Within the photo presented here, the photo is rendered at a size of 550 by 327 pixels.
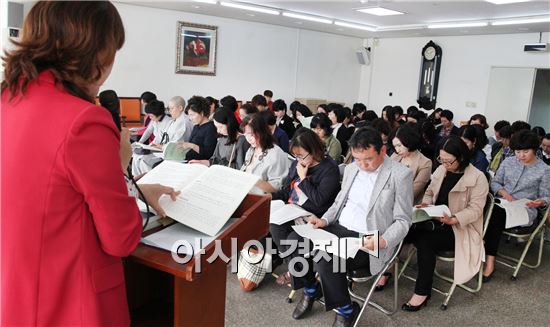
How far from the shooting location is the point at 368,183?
8.57ft

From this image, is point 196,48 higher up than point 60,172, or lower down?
higher up

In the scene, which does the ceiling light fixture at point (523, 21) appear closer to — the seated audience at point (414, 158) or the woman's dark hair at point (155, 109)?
the seated audience at point (414, 158)

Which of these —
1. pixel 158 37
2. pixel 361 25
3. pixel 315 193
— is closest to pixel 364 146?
pixel 315 193

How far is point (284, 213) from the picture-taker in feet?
8.59

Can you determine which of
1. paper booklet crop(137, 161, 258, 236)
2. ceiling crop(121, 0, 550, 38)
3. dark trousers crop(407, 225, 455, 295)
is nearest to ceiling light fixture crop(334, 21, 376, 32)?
ceiling crop(121, 0, 550, 38)

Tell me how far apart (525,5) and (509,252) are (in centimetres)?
435

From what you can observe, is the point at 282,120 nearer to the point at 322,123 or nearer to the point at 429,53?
the point at 322,123

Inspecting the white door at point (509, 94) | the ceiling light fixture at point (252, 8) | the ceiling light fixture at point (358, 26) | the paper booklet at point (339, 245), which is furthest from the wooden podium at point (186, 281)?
the white door at point (509, 94)

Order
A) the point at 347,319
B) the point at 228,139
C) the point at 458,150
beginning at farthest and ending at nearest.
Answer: the point at 228,139, the point at 458,150, the point at 347,319

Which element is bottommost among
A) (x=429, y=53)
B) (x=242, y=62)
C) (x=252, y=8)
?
(x=242, y=62)

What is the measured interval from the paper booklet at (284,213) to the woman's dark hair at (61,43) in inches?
67.8

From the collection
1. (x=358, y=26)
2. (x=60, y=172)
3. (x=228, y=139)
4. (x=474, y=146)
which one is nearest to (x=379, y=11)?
(x=358, y=26)

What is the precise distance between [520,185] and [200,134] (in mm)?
3000

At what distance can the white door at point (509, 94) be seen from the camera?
8641mm
